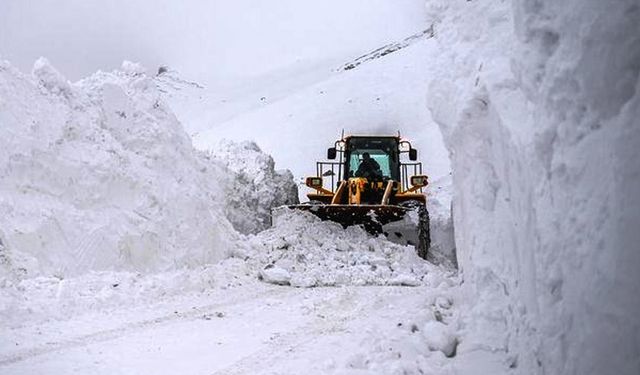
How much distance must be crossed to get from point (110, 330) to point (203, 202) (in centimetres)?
511

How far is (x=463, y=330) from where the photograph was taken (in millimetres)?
4609

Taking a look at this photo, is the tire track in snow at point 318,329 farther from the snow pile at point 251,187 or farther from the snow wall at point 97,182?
the snow pile at point 251,187

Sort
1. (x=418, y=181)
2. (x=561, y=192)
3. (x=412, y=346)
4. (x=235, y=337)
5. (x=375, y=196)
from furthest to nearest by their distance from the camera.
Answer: (x=418, y=181)
(x=375, y=196)
(x=235, y=337)
(x=412, y=346)
(x=561, y=192)

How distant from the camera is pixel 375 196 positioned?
43.0 ft

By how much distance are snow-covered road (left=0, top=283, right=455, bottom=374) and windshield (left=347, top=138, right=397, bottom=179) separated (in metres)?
7.00

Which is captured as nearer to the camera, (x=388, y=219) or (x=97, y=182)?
(x=97, y=182)

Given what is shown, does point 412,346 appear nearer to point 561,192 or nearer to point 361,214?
point 561,192

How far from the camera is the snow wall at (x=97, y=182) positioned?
25.8 feet

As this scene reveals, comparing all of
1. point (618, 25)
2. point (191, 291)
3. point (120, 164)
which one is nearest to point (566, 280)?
point (618, 25)

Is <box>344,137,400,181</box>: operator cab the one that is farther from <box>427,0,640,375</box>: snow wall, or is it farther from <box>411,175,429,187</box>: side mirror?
<box>427,0,640,375</box>: snow wall

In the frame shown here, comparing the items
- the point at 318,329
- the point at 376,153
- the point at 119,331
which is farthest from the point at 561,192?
the point at 376,153

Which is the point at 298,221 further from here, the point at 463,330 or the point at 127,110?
the point at 463,330

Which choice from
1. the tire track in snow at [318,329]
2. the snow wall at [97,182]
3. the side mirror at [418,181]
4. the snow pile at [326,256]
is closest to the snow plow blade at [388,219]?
the snow pile at [326,256]

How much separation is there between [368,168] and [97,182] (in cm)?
655
